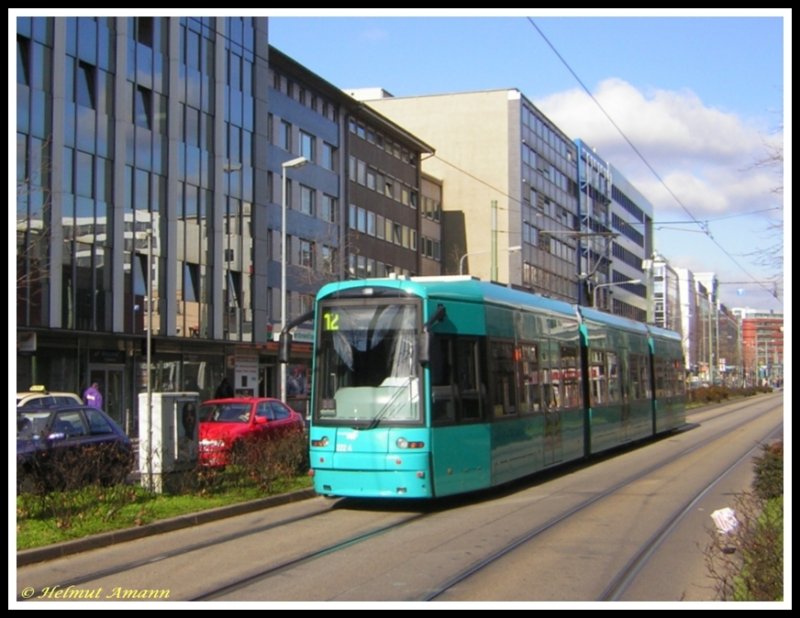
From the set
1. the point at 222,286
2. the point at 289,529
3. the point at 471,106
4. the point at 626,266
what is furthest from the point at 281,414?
the point at 626,266

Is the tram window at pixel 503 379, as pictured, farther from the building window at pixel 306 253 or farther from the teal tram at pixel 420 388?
the building window at pixel 306 253

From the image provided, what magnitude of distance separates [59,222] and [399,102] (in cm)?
4884

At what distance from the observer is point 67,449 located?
13.1 metres

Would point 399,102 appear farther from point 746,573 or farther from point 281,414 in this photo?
point 746,573

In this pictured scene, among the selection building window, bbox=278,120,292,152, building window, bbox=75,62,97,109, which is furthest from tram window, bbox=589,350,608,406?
building window, bbox=278,120,292,152

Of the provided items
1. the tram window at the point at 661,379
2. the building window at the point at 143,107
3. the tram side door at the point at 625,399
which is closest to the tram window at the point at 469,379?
the tram side door at the point at 625,399

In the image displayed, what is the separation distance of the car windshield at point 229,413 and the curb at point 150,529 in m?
6.08

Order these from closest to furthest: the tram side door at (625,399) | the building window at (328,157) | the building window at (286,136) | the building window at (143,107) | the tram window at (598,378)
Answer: the tram window at (598,378)
the tram side door at (625,399)
the building window at (143,107)
the building window at (286,136)
the building window at (328,157)

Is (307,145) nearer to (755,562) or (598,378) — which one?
(598,378)

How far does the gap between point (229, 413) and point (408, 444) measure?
29.6 ft

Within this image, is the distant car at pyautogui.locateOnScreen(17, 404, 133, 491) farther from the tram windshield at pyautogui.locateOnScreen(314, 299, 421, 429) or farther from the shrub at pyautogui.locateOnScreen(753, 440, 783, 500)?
the shrub at pyautogui.locateOnScreen(753, 440, 783, 500)

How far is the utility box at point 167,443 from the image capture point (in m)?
14.8

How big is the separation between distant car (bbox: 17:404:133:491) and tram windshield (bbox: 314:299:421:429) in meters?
2.82

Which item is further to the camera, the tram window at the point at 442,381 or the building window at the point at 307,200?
the building window at the point at 307,200
